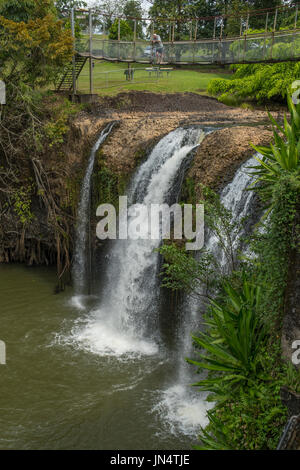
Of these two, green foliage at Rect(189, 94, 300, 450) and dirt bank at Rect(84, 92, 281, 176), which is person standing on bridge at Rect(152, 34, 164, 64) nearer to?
A: dirt bank at Rect(84, 92, 281, 176)

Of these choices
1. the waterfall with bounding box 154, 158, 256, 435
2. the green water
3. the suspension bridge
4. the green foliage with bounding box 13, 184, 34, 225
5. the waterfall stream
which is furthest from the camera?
the suspension bridge

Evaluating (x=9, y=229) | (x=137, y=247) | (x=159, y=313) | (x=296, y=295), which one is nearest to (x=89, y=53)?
(x=9, y=229)

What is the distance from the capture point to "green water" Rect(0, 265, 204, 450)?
8109 mm

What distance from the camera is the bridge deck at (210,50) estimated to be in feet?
50.0

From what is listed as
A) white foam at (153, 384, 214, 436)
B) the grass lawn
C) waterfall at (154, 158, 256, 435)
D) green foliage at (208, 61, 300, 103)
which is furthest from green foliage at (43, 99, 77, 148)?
white foam at (153, 384, 214, 436)

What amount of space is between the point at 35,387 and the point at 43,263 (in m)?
6.92

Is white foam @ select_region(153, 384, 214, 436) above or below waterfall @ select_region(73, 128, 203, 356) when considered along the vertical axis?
below

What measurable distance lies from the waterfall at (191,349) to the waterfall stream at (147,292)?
20mm

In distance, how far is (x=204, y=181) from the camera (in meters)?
10.6

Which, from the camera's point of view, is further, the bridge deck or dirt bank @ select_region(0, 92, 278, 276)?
the bridge deck

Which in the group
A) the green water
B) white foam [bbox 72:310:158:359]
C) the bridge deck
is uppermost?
the bridge deck

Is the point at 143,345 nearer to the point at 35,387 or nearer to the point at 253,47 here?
the point at 35,387

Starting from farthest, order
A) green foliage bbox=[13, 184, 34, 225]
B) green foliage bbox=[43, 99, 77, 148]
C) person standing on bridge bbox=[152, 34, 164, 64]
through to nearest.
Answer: person standing on bridge bbox=[152, 34, 164, 64]
green foliage bbox=[13, 184, 34, 225]
green foliage bbox=[43, 99, 77, 148]

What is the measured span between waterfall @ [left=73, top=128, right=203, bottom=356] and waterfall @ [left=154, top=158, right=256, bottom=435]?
103 cm
